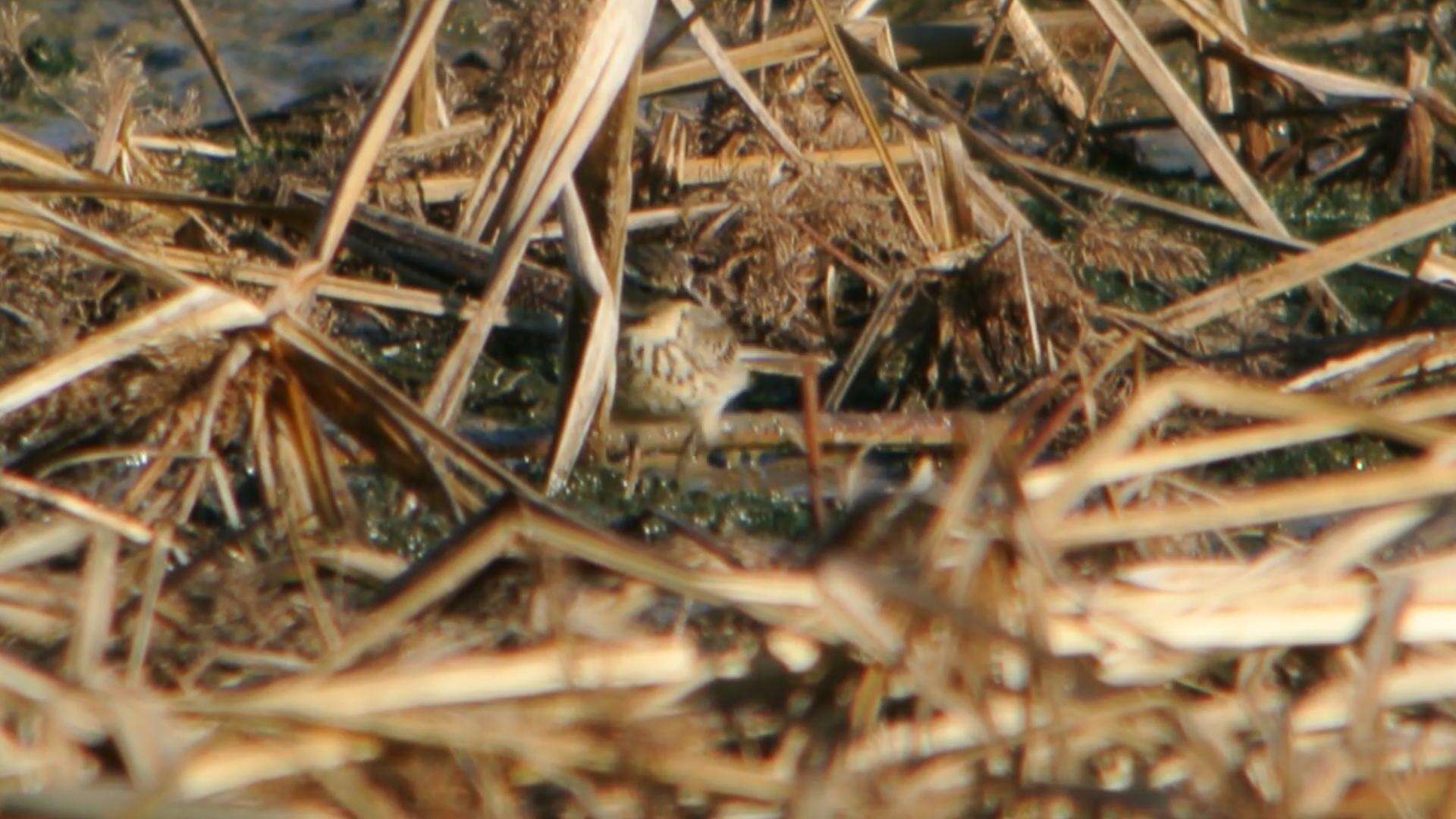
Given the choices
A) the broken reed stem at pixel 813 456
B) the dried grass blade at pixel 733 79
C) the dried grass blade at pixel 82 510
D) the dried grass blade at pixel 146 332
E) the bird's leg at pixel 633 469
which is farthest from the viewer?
the dried grass blade at pixel 733 79

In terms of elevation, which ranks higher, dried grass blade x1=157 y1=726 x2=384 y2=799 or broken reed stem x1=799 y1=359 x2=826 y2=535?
broken reed stem x1=799 y1=359 x2=826 y2=535

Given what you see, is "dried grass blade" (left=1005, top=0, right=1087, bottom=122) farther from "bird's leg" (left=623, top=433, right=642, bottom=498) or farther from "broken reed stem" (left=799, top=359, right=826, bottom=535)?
"broken reed stem" (left=799, top=359, right=826, bottom=535)

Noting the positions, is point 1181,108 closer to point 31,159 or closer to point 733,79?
point 733,79

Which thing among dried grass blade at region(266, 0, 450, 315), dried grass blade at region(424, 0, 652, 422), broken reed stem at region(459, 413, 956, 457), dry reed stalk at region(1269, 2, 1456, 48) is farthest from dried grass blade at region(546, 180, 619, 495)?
dry reed stalk at region(1269, 2, 1456, 48)

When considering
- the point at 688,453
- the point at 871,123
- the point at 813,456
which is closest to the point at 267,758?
the point at 813,456

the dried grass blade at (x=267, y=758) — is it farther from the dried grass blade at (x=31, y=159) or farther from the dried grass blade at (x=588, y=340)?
the dried grass blade at (x=31, y=159)

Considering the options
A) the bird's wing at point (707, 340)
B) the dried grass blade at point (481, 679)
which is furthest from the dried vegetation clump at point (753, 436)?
the bird's wing at point (707, 340)
